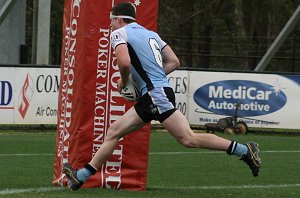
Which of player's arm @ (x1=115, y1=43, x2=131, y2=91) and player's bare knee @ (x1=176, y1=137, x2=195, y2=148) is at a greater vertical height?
player's arm @ (x1=115, y1=43, x2=131, y2=91)

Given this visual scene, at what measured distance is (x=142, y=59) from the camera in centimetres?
977

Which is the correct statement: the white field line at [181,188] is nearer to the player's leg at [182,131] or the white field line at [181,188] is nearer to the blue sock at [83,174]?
the blue sock at [83,174]

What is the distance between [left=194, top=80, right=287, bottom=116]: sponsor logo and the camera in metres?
22.5

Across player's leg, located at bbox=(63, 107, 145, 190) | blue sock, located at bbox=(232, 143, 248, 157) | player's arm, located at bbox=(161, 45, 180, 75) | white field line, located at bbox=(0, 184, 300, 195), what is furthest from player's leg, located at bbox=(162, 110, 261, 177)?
white field line, located at bbox=(0, 184, 300, 195)

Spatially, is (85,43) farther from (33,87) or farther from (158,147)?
(33,87)

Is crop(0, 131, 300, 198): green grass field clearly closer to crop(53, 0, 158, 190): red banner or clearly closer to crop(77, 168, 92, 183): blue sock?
crop(77, 168, 92, 183): blue sock

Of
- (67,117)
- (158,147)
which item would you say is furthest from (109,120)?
(158,147)

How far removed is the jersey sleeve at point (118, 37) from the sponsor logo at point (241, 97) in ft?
42.7

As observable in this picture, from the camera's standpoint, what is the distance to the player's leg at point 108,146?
9.79 m

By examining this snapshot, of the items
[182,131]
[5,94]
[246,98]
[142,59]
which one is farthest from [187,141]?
[246,98]

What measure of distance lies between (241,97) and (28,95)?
15.8ft

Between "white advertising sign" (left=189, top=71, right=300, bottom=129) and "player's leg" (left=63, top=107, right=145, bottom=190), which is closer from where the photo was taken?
"player's leg" (left=63, top=107, right=145, bottom=190)

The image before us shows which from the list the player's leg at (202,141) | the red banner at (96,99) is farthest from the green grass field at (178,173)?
the player's leg at (202,141)

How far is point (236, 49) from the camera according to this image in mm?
35688
